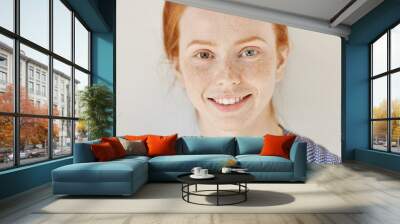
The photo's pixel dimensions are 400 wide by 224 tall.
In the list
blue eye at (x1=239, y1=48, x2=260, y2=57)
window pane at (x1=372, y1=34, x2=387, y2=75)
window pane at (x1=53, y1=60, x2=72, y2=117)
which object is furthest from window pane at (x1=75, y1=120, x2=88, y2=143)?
window pane at (x1=372, y1=34, x2=387, y2=75)

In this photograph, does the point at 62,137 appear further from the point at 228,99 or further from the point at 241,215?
the point at 241,215

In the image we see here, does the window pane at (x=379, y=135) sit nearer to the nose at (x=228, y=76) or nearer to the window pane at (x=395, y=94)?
the window pane at (x=395, y=94)

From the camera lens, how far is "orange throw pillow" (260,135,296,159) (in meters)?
6.41

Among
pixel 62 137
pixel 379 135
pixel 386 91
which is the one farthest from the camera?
pixel 379 135

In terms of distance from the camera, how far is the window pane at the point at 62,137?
6.70 m

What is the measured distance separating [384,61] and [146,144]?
5982mm

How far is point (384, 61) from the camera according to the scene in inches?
350

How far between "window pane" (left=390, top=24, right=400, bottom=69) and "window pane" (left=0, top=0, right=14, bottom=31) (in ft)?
24.6

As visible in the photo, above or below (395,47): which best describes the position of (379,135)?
below

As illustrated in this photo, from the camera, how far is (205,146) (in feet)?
22.7

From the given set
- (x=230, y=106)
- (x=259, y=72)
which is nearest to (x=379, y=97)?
(x=259, y=72)

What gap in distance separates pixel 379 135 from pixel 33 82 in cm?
771

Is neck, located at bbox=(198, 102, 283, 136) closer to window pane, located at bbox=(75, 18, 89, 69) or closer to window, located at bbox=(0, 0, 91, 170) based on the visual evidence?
window, located at bbox=(0, 0, 91, 170)

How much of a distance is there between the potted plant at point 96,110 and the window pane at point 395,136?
246 inches
